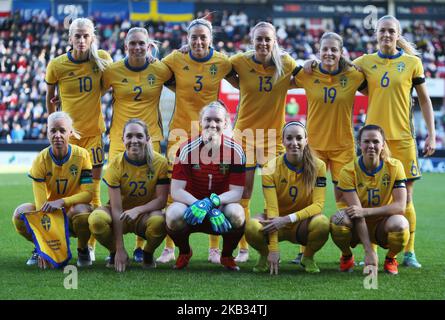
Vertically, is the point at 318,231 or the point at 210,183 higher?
the point at 210,183

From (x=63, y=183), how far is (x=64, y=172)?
0.09m

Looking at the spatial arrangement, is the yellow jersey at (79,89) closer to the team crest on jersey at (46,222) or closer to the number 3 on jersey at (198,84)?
the number 3 on jersey at (198,84)

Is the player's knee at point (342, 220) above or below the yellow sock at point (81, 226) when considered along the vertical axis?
above

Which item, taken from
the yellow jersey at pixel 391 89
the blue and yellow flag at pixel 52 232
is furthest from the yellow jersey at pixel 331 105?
the blue and yellow flag at pixel 52 232

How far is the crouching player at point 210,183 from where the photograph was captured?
16.6 feet

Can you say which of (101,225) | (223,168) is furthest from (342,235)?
(101,225)

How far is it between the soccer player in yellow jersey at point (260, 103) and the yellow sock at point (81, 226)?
4.04ft

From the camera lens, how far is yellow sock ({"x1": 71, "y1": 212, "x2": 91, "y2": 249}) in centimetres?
530

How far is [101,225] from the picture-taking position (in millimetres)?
5117

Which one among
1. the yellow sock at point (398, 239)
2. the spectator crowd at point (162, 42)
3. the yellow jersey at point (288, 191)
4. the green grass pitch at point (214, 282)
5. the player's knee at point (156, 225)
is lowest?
the green grass pitch at point (214, 282)

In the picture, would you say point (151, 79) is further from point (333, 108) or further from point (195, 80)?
point (333, 108)

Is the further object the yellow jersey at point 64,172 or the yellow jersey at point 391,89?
the yellow jersey at point 391,89

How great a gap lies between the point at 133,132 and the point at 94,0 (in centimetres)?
2223
